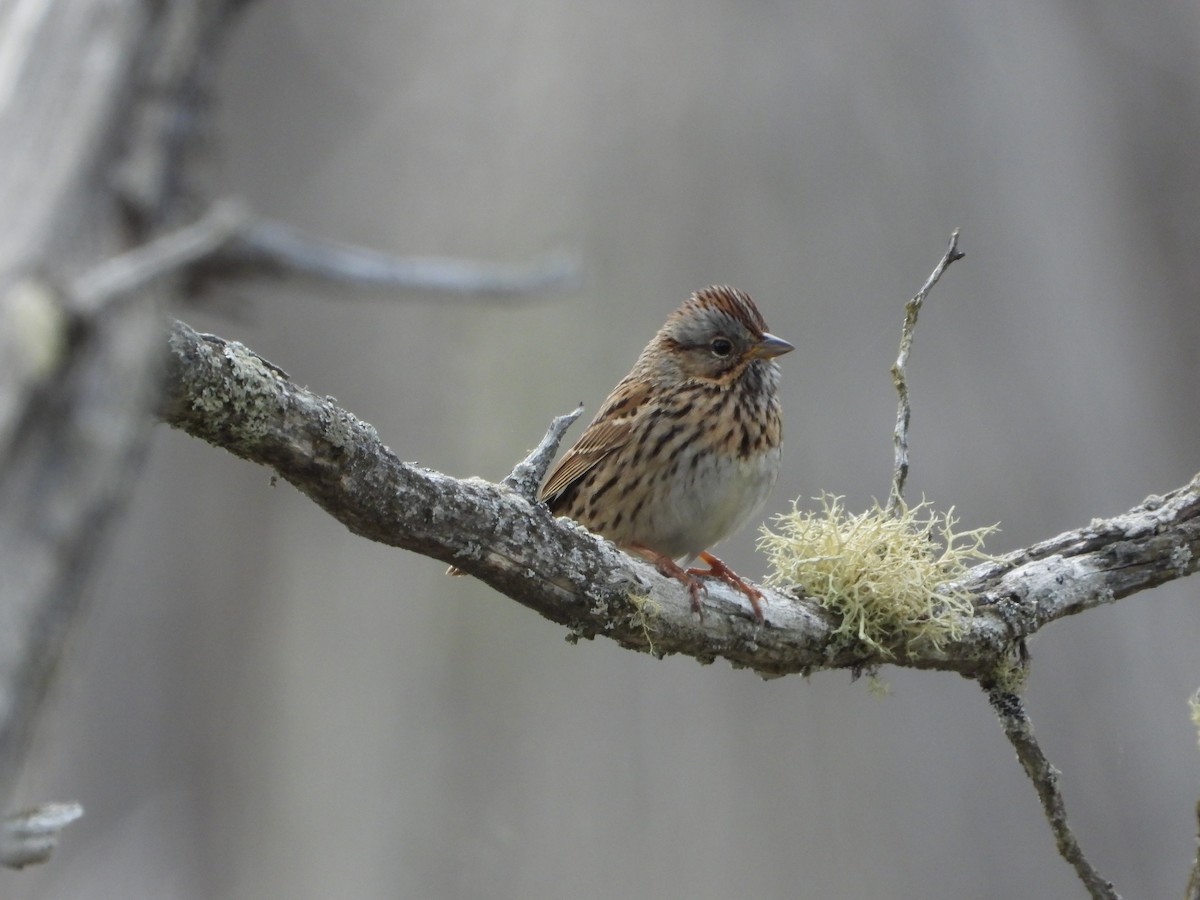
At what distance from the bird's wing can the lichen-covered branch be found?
894 millimetres

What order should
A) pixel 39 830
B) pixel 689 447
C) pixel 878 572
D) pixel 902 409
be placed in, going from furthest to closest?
pixel 689 447
pixel 902 409
pixel 878 572
pixel 39 830

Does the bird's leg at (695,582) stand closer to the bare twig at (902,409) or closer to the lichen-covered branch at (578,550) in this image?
the lichen-covered branch at (578,550)

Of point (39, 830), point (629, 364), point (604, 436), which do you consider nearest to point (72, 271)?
point (39, 830)

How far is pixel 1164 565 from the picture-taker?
305 centimetres

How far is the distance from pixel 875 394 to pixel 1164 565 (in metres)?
3.67

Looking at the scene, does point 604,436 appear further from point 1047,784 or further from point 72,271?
point 72,271

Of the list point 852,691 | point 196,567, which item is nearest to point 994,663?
point 852,691

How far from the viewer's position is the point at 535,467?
249 cm

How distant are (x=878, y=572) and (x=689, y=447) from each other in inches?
31.3

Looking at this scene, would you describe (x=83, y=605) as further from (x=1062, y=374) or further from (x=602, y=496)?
(x=1062, y=374)

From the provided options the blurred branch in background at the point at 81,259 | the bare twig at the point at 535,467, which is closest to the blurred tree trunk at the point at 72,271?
the blurred branch in background at the point at 81,259

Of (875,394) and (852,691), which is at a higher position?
(875,394)

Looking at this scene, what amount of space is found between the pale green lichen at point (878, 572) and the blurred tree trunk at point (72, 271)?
2.24 metres

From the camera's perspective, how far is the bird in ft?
11.8
